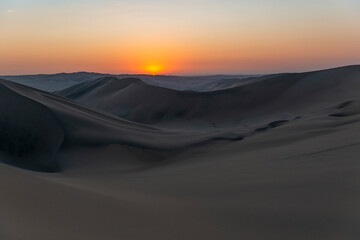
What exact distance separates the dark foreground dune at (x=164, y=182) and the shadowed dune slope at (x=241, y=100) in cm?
580

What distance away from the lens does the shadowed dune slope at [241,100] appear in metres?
14.6

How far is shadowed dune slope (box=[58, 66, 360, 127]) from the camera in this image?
14562 millimetres

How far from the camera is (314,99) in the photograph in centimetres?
1466


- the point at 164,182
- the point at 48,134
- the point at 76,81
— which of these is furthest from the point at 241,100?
the point at 76,81

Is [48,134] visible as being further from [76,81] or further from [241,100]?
[76,81]

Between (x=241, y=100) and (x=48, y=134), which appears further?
(x=241, y=100)

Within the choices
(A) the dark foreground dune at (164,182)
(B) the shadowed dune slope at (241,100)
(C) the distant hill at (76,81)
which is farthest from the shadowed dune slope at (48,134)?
(C) the distant hill at (76,81)

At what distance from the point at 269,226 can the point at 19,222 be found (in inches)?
57.7

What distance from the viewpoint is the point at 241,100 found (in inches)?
655

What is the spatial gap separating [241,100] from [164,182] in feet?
44.5

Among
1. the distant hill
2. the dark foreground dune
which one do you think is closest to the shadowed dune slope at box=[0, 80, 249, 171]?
the dark foreground dune

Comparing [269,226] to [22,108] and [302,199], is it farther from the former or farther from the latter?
[22,108]

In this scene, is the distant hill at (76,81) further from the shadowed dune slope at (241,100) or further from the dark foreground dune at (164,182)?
the dark foreground dune at (164,182)

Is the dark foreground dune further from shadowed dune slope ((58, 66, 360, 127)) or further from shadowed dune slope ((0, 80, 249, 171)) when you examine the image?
shadowed dune slope ((58, 66, 360, 127))
